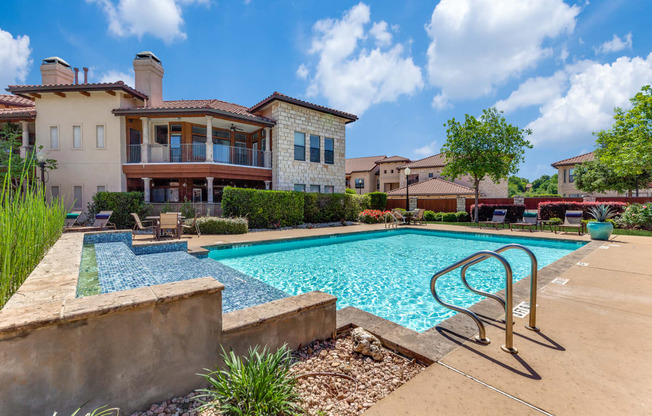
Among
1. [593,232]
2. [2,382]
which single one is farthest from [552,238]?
[2,382]

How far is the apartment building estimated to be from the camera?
52.3 feet

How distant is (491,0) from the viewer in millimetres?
9492

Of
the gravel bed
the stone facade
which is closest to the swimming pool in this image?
the gravel bed

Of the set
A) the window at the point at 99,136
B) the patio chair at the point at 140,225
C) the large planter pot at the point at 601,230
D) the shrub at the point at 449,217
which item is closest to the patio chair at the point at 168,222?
the patio chair at the point at 140,225

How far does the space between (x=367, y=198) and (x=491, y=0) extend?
13324mm

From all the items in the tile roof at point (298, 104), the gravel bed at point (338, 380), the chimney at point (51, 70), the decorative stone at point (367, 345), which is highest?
the chimney at point (51, 70)

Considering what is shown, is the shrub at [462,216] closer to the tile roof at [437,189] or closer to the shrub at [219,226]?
the tile roof at [437,189]

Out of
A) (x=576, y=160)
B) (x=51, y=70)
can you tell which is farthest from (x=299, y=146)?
(x=576, y=160)

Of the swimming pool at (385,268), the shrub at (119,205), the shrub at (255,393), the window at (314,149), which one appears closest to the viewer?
the shrub at (255,393)

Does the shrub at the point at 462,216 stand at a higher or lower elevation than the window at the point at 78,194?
lower

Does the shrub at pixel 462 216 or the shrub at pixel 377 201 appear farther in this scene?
the shrub at pixel 377 201

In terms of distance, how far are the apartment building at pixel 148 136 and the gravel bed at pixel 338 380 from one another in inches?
578

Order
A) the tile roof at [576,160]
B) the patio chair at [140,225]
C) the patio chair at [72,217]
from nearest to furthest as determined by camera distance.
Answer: the patio chair at [140,225], the patio chair at [72,217], the tile roof at [576,160]

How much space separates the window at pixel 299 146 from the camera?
Answer: 1817 cm
